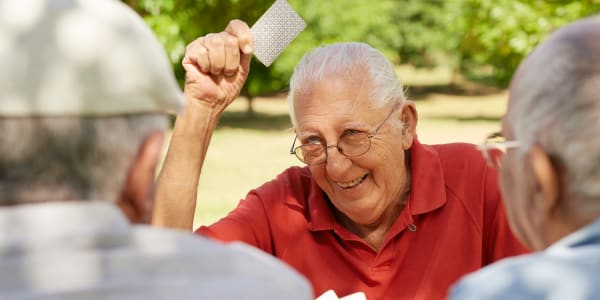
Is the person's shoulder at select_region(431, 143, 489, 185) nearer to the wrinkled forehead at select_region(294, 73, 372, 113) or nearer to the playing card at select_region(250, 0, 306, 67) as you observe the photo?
the wrinkled forehead at select_region(294, 73, 372, 113)

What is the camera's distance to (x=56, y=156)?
1536mm

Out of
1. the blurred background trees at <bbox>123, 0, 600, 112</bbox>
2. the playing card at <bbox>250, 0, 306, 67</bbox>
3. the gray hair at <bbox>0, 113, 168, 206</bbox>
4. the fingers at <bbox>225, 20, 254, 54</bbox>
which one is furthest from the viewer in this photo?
the blurred background trees at <bbox>123, 0, 600, 112</bbox>

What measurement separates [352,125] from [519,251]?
2.55ft

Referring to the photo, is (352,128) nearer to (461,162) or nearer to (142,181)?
(461,162)

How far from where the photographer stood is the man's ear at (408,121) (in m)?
3.71

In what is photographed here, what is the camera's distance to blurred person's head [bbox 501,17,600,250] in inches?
67.5

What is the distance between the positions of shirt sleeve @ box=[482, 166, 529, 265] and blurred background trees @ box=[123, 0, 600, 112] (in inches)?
546

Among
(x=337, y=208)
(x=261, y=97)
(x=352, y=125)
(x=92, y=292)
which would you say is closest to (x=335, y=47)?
(x=352, y=125)

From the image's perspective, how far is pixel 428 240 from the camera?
11.5 ft

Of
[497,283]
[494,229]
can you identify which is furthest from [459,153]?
[497,283]

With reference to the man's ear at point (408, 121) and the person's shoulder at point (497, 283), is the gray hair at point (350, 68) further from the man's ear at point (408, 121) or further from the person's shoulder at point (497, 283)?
the person's shoulder at point (497, 283)

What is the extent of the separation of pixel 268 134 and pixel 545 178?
22980 millimetres

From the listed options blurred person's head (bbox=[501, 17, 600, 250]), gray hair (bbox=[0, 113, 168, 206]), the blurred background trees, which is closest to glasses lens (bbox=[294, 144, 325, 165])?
blurred person's head (bbox=[501, 17, 600, 250])

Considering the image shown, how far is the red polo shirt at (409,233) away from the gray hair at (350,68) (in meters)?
0.29
